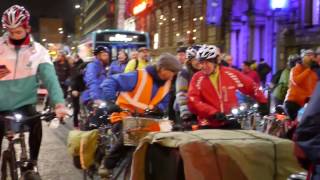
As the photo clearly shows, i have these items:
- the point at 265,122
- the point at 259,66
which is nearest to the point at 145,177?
the point at 265,122

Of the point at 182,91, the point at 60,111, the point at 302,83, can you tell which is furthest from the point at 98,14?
the point at 60,111

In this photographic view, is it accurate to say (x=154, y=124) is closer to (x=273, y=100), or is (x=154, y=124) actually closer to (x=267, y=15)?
(x=273, y=100)

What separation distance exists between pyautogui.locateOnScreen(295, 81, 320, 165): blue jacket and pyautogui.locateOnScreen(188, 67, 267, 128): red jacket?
10.1ft

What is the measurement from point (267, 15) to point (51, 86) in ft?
80.5

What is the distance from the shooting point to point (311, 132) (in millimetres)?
3090

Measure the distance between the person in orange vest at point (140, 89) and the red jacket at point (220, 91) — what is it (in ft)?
1.43

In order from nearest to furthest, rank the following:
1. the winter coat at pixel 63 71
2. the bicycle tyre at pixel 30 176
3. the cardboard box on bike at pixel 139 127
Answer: the bicycle tyre at pixel 30 176 < the cardboard box on bike at pixel 139 127 < the winter coat at pixel 63 71

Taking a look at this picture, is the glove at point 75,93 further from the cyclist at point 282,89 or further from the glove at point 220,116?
the glove at point 220,116

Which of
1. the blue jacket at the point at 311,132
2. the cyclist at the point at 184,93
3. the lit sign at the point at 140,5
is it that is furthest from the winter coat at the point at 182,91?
the lit sign at the point at 140,5

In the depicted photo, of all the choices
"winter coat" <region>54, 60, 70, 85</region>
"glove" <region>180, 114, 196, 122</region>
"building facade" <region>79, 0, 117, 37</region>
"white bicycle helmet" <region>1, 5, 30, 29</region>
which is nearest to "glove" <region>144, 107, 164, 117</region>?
"glove" <region>180, 114, 196, 122</region>

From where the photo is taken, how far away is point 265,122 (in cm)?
800

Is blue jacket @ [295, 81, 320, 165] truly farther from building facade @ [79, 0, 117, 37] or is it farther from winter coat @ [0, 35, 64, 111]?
building facade @ [79, 0, 117, 37]

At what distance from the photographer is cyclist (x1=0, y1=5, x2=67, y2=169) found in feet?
19.0

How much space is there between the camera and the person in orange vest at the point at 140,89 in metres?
6.72
